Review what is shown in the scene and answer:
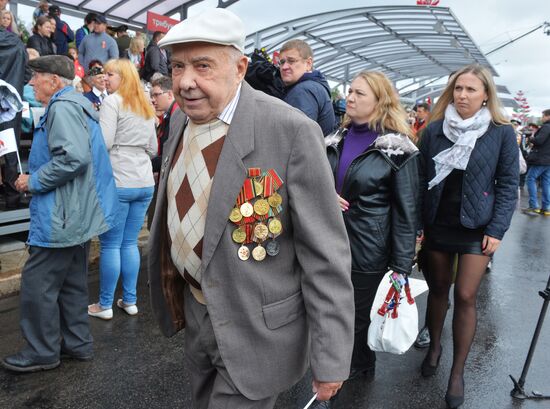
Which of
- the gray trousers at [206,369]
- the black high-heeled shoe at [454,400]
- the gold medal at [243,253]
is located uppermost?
the gold medal at [243,253]

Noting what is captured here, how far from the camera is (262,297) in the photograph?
5.35 ft

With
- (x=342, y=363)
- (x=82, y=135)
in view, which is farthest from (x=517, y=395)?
(x=82, y=135)

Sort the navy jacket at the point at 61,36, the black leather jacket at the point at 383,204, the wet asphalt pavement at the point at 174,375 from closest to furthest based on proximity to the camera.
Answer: the black leather jacket at the point at 383,204 < the wet asphalt pavement at the point at 174,375 < the navy jacket at the point at 61,36

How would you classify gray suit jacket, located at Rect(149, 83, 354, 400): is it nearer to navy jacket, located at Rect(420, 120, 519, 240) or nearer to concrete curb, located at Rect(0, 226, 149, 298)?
navy jacket, located at Rect(420, 120, 519, 240)

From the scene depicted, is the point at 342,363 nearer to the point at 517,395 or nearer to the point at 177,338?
the point at 517,395

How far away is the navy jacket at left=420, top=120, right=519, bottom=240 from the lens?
10.4 ft

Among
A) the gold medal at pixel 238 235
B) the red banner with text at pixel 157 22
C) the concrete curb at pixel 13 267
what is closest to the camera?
the gold medal at pixel 238 235

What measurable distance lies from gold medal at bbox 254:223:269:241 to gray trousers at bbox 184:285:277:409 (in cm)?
38

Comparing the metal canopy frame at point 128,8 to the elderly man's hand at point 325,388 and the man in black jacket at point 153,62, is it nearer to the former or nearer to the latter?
the man in black jacket at point 153,62

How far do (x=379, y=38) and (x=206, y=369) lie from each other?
21.5m

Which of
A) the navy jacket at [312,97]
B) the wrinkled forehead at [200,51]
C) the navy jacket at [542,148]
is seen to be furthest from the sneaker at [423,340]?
the navy jacket at [542,148]

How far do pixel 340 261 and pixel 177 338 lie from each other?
277cm

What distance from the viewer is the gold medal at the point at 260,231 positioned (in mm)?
1604

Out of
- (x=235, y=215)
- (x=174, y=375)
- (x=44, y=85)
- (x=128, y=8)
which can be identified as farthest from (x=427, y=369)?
(x=128, y=8)
